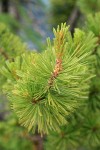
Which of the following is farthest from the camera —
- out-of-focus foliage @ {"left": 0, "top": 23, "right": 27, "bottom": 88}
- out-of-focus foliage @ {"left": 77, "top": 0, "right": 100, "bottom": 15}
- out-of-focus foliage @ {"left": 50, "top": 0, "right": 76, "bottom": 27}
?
out-of-focus foliage @ {"left": 50, "top": 0, "right": 76, "bottom": 27}

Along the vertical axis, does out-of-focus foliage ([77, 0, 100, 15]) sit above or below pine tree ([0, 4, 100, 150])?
above

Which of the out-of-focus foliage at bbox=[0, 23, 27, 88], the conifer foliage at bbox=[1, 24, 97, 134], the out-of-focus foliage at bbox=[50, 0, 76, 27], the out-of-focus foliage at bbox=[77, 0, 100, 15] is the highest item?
the out-of-focus foliage at bbox=[50, 0, 76, 27]

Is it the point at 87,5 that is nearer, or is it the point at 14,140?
the point at 87,5

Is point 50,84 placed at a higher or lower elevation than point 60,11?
lower

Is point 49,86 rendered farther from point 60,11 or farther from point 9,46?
point 60,11

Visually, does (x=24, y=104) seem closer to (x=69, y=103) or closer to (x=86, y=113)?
(x=69, y=103)

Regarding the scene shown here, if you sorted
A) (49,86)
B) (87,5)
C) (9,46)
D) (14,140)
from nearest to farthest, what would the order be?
1. (49,86)
2. (9,46)
3. (87,5)
4. (14,140)

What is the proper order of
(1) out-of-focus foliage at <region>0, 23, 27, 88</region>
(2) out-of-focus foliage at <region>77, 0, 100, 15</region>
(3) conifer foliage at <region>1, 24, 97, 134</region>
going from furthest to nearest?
(2) out-of-focus foliage at <region>77, 0, 100, 15</region> → (1) out-of-focus foliage at <region>0, 23, 27, 88</region> → (3) conifer foliage at <region>1, 24, 97, 134</region>

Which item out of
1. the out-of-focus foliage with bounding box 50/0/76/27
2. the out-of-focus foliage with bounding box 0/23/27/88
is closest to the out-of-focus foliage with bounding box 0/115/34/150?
the out-of-focus foliage with bounding box 0/23/27/88

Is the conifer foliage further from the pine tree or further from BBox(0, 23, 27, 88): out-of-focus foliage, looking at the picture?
BBox(0, 23, 27, 88): out-of-focus foliage

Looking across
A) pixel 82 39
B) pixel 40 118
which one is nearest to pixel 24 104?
pixel 40 118

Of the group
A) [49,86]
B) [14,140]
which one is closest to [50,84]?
[49,86]
